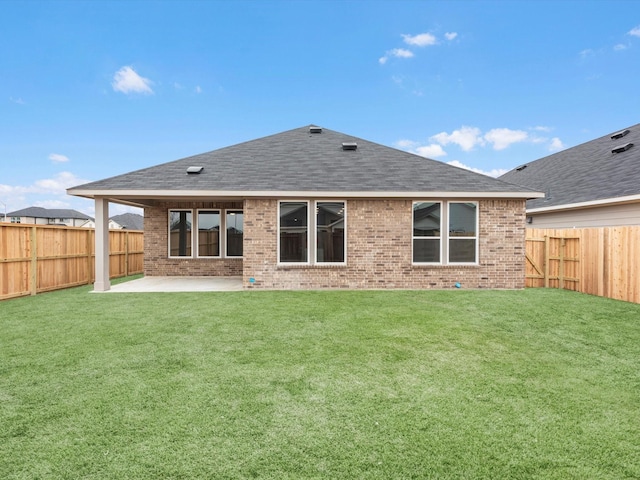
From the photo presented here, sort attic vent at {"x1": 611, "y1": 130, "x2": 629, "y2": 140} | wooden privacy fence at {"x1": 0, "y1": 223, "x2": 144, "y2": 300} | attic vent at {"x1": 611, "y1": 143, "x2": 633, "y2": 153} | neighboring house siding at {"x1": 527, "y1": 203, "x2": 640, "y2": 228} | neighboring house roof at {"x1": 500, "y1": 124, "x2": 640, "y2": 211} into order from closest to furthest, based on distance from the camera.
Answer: wooden privacy fence at {"x1": 0, "y1": 223, "x2": 144, "y2": 300}, neighboring house siding at {"x1": 527, "y1": 203, "x2": 640, "y2": 228}, neighboring house roof at {"x1": 500, "y1": 124, "x2": 640, "y2": 211}, attic vent at {"x1": 611, "y1": 143, "x2": 633, "y2": 153}, attic vent at {"x1": 611, "y1": 130, "x2": 629, "y2": 140}

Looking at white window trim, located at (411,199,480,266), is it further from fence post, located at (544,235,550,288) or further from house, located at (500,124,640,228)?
house, located at (500,124,640,228)

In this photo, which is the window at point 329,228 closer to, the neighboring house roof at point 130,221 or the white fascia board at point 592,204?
the white fascia board at point 592,204

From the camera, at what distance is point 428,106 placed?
2733cm

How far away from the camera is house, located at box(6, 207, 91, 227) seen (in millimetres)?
61494

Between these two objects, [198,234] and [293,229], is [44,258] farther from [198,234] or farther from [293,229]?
[293,229]

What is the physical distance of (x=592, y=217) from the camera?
39.0ft

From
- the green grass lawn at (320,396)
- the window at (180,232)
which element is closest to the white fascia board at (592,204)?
the green grass lawn at (320,396)

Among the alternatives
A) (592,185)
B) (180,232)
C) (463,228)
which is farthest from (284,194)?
(592,185)

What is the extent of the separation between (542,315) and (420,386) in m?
4.86

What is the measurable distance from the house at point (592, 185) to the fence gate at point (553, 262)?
1929 mm

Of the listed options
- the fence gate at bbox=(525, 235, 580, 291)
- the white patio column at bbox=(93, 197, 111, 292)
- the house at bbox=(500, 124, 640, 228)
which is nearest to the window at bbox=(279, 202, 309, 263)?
the white patio column at bbox=(93, 197, 111, 292)

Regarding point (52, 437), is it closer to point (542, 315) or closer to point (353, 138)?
point (542, 315)

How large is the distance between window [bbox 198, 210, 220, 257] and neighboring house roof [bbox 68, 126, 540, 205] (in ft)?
6.67

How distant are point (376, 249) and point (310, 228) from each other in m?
2.10
